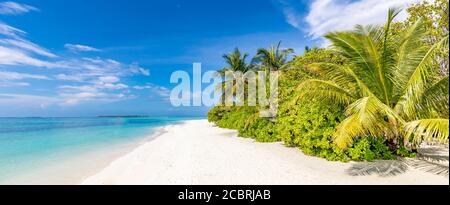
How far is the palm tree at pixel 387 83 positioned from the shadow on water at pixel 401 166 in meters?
0.58

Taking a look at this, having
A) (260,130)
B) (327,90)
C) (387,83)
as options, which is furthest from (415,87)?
(260,130)

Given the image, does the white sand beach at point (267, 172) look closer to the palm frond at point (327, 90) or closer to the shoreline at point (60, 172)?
the shoreline at point (60, 172)

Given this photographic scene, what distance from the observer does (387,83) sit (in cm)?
629

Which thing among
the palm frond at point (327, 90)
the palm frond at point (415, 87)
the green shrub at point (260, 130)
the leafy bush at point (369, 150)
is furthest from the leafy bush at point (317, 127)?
the green shrub at point (260, 130)

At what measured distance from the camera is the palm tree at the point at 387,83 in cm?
543

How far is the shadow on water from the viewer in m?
5.37

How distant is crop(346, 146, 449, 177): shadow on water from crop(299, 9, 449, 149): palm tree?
58 cm

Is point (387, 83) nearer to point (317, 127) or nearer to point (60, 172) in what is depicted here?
point (317, 127)

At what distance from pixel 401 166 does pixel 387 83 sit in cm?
211
